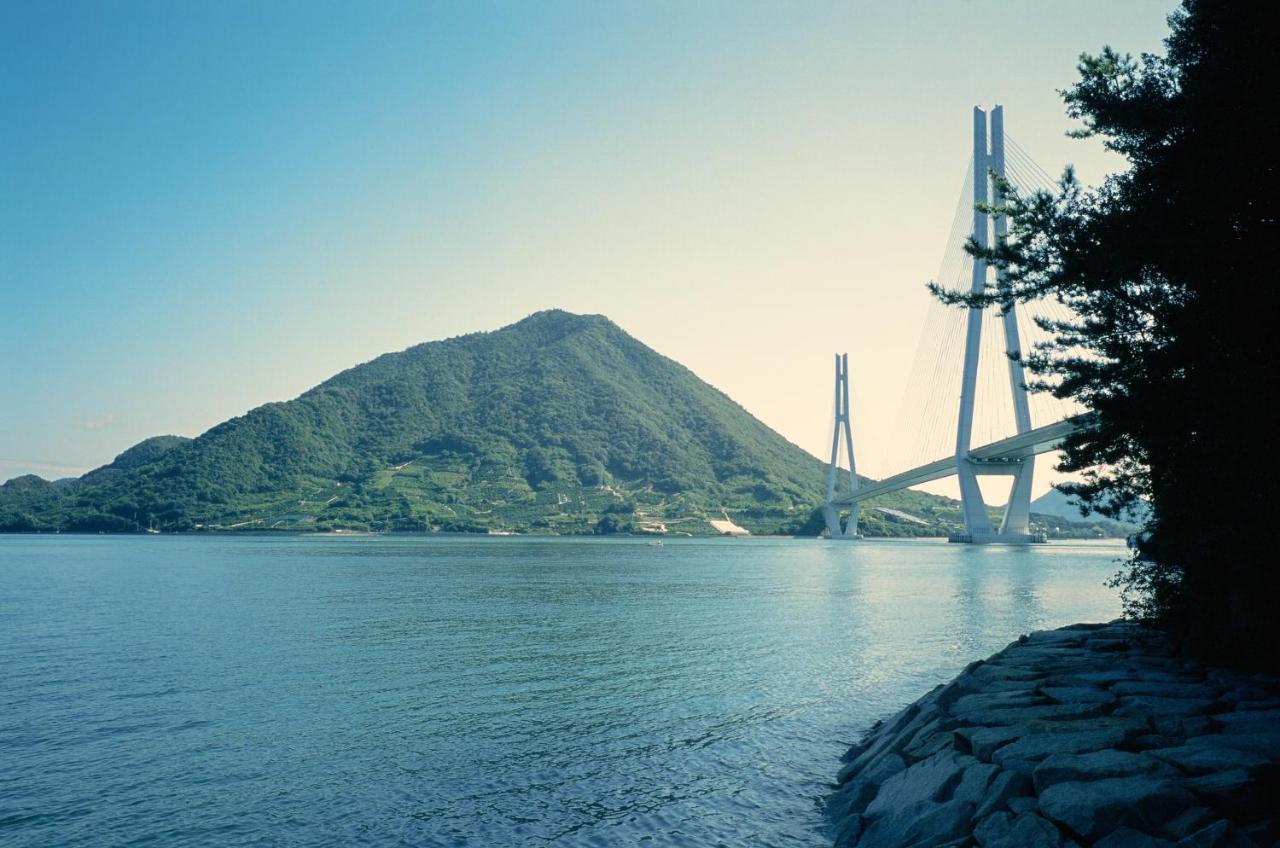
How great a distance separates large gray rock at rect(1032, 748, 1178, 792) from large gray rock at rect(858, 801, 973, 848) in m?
0.67

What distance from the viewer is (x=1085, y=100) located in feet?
32.0

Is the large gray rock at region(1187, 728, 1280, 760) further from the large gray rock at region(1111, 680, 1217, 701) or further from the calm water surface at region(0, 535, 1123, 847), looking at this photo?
the calm water surface at region(0, 535, 1123, 847)

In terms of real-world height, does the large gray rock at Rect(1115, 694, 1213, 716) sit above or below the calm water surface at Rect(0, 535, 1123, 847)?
above

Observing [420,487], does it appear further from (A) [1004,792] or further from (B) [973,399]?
(A) [1004,792]

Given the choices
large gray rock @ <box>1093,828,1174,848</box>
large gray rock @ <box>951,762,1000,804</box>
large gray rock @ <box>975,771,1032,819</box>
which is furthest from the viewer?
large gray rock @ <box>951,762,1000,804</box>

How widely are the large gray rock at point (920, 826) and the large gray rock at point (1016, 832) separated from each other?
253mm

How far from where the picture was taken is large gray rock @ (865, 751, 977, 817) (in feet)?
23.7

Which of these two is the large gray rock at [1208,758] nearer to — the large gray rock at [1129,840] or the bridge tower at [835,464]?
the large gray rock at [1129,840]

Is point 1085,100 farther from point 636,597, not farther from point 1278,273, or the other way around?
point 636,597

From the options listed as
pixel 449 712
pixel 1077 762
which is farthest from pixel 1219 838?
pixel 449 712

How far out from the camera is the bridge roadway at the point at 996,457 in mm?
56250

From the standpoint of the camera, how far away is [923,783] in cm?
764

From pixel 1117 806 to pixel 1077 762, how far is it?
906 millimetres

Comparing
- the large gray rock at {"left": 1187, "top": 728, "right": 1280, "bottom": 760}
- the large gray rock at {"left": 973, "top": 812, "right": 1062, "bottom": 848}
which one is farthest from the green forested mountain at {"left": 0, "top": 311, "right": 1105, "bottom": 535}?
the large gray rock at {"left": 973, "top": 812, "right": 1062, "bottom": 848}
